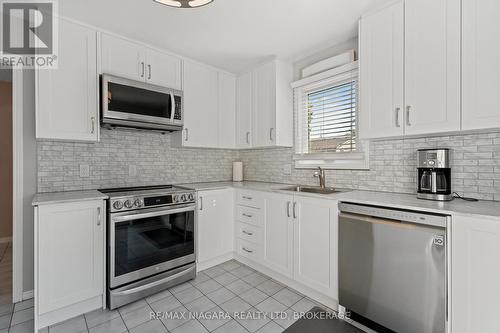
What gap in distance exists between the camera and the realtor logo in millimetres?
2062

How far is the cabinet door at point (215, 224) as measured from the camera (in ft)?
9.07

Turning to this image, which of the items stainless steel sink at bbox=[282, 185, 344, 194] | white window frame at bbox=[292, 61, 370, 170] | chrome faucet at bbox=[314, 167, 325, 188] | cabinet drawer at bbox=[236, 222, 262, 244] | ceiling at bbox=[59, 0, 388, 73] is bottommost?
cabinet drawer at bbox=[236, 222, 262, 244]

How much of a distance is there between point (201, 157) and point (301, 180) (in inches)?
58.5

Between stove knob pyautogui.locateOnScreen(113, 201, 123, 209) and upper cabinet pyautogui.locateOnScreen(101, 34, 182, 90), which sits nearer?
stove knob pyautogui.locateOnScreen(113, 201, 123, 209)

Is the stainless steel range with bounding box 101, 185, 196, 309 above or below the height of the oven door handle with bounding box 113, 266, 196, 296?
Answer: above

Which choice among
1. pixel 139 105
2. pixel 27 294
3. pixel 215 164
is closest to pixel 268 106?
pixel 215 164

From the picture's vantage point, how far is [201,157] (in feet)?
11.5

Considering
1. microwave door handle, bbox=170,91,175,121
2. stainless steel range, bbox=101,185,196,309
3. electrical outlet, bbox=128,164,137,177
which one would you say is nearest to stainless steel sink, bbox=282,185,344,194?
stainless steel range, bbox=101,185,196,309

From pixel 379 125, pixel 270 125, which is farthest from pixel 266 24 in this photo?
pixel 379 125

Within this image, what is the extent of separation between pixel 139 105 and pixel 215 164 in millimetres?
1510

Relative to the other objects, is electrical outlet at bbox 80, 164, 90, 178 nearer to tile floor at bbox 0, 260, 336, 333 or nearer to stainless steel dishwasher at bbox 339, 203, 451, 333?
tile floor at bbox 0, 260, 336, 333

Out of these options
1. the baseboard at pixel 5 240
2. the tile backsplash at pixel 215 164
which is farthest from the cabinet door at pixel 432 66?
the baseboard at pixel 5 240

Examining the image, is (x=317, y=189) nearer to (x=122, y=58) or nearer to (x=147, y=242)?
(x=147, y=242)

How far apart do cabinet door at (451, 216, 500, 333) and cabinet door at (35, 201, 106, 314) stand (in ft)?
8.49
